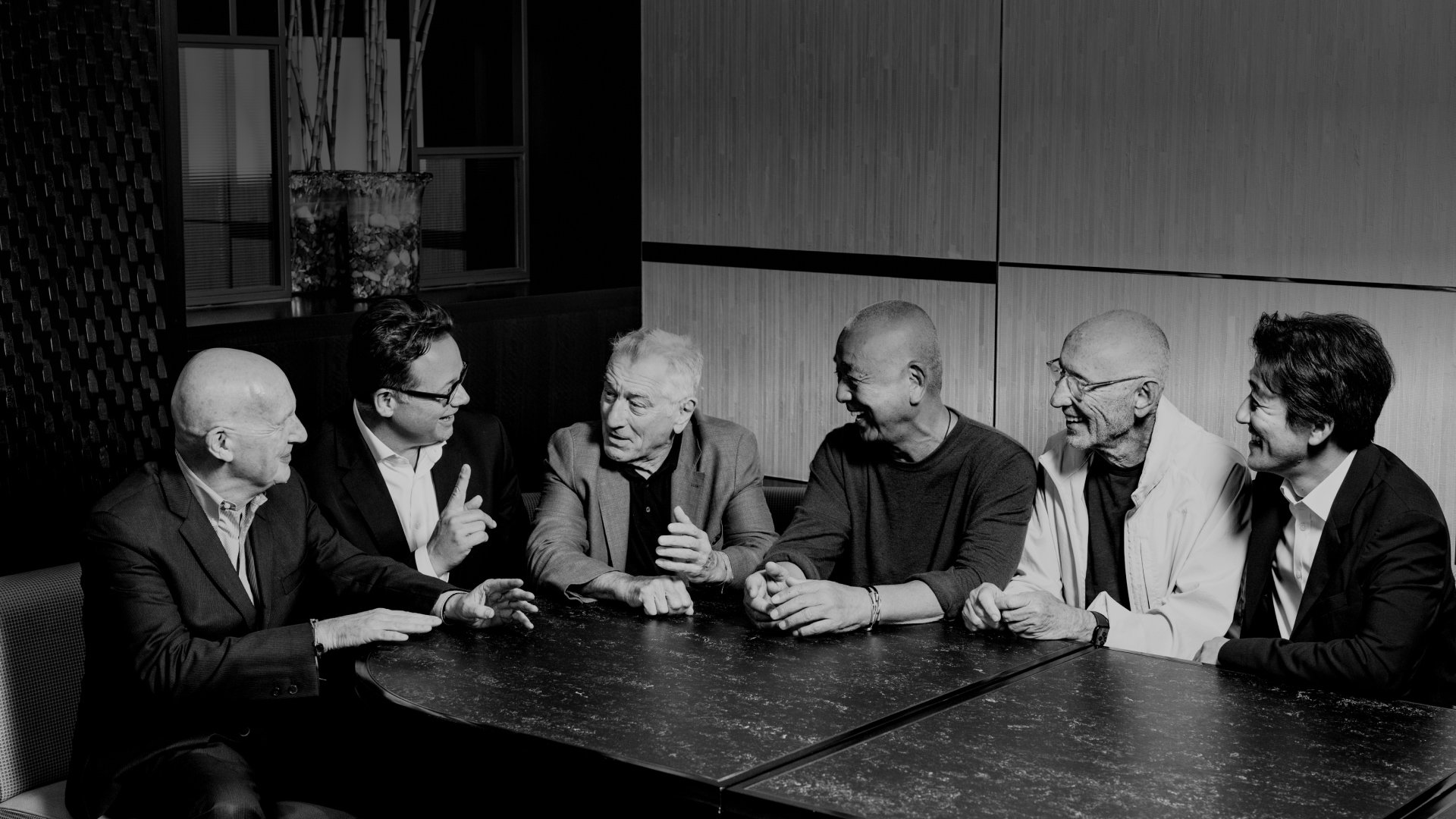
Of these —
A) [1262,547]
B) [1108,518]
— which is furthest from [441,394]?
[1262,547]

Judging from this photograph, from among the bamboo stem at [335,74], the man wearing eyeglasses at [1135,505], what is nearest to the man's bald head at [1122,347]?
the man wearing eyeglasses at [1135,505]

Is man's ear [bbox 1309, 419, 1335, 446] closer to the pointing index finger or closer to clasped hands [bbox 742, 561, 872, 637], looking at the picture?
clasped hands [bbox 742, 561, 872, 637]

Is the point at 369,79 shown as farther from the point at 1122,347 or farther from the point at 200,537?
the point at 1122,347

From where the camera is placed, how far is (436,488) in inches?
141

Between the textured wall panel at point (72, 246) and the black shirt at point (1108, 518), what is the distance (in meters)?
1.98

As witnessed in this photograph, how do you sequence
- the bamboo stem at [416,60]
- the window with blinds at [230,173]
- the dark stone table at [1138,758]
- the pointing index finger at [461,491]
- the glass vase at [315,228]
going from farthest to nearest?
the bamboo stem at [416,60]
the glass vase at [315,228]
the window with blinds at [230,173]
the pointing index finger at [461,491]
the dark stone table at [1138,758]

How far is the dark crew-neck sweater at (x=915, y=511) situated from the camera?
3201 millimetres

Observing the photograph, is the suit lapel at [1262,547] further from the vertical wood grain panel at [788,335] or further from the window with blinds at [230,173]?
the window with blinds at [230,173]

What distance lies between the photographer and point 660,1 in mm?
4438

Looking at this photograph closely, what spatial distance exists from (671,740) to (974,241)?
2025 millimetres

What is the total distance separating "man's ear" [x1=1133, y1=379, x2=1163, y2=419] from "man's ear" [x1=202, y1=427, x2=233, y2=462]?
5.64 ft

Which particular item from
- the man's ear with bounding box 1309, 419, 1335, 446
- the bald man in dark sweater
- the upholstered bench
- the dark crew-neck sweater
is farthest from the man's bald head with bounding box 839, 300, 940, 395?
the upholstered bench

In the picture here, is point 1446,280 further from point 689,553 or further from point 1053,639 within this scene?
point 689,553

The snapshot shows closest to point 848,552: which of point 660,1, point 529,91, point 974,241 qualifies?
point 974,241
